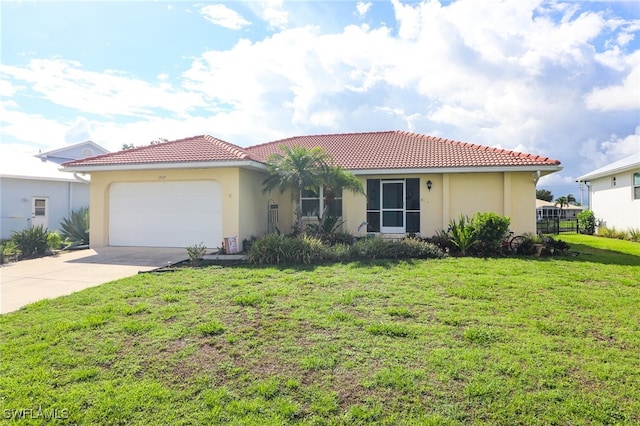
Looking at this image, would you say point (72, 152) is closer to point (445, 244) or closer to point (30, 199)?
point (30, 199)

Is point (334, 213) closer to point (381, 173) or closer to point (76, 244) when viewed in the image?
point (381, 173)

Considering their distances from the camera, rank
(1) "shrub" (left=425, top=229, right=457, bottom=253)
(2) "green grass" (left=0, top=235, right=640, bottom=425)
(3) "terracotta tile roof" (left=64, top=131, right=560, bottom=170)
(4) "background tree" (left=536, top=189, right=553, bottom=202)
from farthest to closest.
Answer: (4) "background tree" (left=536, top=189, right=553, bottom=202) < (3) "terracotta tile roof" (left=64, top=131, right=560, bottom=170) < (1) "shrub" (left=425, top=229, right=457, bottom=253) < (2) "green grass" (left=0, top=235, right=640, bottom=425)

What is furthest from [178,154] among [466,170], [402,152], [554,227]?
[554,227]

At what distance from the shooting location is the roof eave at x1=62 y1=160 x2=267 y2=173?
11.9m

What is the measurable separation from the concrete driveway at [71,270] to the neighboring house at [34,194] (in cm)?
549

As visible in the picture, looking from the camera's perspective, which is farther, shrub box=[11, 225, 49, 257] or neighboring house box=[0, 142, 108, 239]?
neighboring house box=[0, 142, 108, 239]

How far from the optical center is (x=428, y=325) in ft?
16.5

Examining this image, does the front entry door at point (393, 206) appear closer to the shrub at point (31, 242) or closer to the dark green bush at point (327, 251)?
the dark green bush at point (327, 251)

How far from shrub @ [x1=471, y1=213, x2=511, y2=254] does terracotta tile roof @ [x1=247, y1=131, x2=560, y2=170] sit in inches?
120

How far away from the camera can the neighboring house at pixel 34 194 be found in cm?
1658

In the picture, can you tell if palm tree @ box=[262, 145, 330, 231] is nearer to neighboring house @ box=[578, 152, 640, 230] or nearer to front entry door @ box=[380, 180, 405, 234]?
front entry door @ box=[380, 180, 405, 234]

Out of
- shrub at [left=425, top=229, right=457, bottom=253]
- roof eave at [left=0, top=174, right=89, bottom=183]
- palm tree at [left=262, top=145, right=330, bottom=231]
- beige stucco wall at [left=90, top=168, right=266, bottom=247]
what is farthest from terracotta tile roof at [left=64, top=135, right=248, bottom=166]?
shrub at [left=425, top=229, right=457, bottom=253]

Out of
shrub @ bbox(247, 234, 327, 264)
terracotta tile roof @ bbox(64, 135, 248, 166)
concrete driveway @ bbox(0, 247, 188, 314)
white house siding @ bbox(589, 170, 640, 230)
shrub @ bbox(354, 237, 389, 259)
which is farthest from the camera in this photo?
white house siding @ bbox(589, 170, 640, 230)

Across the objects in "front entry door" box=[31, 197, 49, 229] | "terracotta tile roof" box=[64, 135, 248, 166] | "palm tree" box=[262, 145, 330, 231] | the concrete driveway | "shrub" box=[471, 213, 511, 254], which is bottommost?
the concrete driveway
